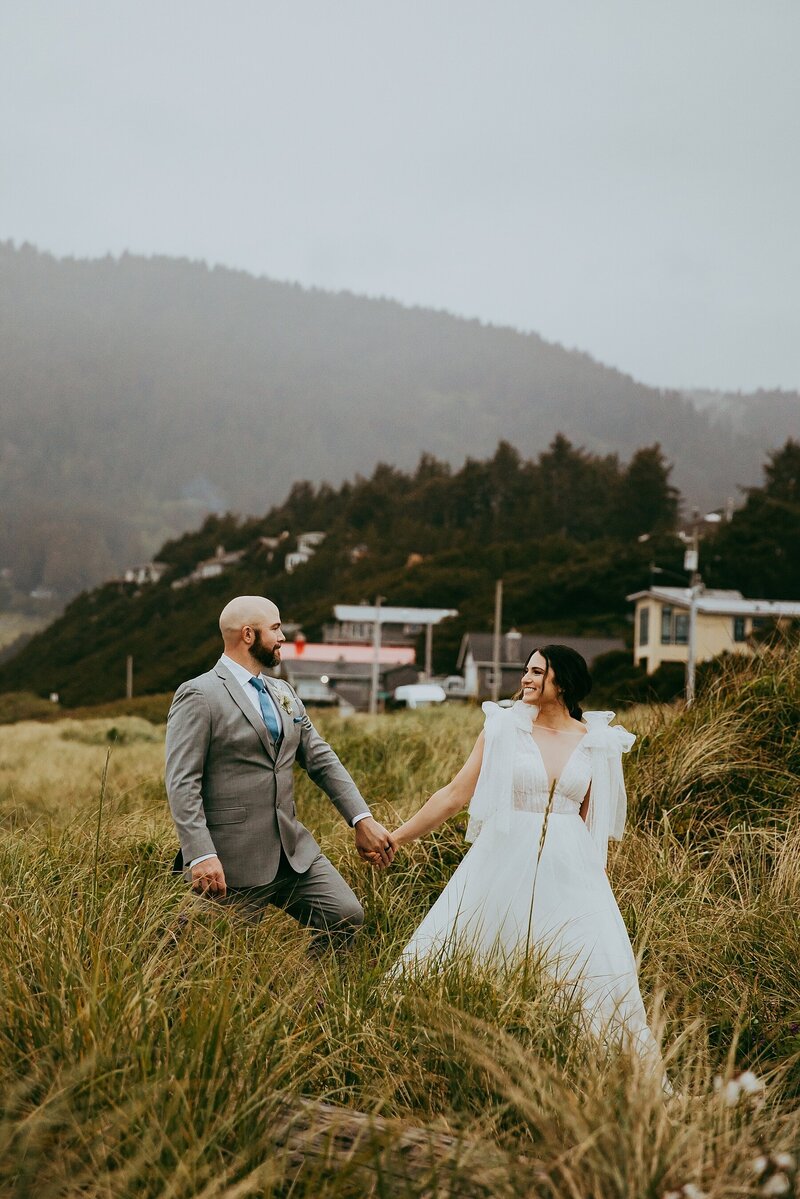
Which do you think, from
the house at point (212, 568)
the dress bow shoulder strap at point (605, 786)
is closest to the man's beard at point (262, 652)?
the dress bow shoulder strap at point (605, 786)

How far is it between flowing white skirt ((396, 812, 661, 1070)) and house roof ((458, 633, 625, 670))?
48.6 meters

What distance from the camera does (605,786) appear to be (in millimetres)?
5211

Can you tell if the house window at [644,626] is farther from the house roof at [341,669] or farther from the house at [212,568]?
the house at [212,568]

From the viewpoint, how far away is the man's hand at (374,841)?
5527mm

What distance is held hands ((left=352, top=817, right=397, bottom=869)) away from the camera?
5.53 m

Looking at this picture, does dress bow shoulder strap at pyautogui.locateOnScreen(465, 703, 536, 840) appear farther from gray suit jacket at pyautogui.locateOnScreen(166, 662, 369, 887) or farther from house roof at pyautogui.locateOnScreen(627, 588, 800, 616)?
house roof at pyautogui.locateOnScreen(627, 588, 800, 616)

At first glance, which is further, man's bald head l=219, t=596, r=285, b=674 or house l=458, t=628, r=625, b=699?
house l=458, t=628, r=625, b=699

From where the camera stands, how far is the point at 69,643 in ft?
360

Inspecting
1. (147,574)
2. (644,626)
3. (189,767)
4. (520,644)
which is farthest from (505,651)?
(147,574)

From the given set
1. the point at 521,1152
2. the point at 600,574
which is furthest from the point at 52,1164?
the point at 600,574

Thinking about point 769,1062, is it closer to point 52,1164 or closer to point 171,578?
point 52,1164

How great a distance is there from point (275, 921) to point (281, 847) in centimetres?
34

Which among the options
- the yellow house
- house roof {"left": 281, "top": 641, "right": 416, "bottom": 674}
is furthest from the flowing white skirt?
house roof {"left": 281, "top": 641, "right": 416, "bottom": 674}

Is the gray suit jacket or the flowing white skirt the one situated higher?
the gray suit jacket
